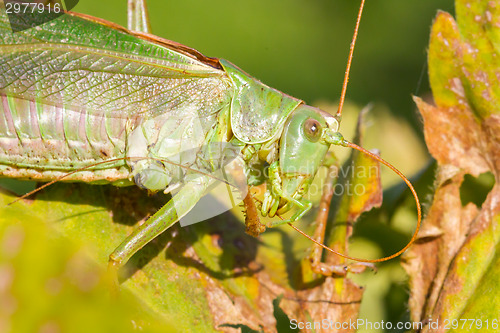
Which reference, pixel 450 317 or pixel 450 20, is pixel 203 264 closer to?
pixel 450 317

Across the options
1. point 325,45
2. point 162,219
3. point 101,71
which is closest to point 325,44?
point 325,45

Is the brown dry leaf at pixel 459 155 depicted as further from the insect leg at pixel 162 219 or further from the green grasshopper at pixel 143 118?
the insect leg at pixel 162 219

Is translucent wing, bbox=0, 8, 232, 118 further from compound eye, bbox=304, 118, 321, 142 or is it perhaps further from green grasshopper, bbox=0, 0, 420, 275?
compound eye, bbox=304, 118, 321, 142

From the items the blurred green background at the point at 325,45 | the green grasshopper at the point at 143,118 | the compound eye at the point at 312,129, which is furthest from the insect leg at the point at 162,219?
the blurred green background at the point at 325,45

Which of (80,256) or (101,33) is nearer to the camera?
(80,256)

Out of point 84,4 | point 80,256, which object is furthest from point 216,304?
point 84,4

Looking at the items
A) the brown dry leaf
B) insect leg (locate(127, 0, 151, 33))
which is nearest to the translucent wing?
insect leg (locate(127, 0, 151, 33))
